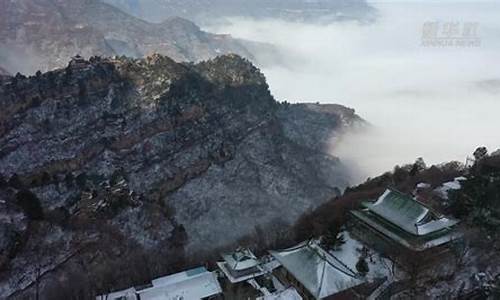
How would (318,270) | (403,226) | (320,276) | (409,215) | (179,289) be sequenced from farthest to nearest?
(179,289) < (409,215) < (403,226) < (318,270) < (320,276)

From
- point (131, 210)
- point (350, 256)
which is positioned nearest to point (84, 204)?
point (131, 210)

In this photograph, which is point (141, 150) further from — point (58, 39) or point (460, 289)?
point (58, 39)

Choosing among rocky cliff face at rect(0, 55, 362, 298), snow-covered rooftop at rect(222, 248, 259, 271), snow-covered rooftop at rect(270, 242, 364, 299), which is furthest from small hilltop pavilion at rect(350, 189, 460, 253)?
rocky cliff face at rect(0, 55, 362, 298)

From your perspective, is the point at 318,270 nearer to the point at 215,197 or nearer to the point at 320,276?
the point at 320,276

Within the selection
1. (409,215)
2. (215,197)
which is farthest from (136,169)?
(409,215)

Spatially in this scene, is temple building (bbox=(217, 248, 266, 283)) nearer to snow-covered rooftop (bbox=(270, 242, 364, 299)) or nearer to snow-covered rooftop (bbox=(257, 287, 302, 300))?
snow-covered rooftop (bbox=(270, 242, 364, 299))

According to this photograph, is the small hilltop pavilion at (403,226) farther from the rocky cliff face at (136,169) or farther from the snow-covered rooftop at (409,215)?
the rocky cliff face at (136,169)
